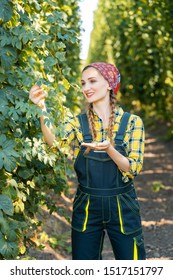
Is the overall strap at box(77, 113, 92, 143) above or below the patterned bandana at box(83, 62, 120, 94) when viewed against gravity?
below

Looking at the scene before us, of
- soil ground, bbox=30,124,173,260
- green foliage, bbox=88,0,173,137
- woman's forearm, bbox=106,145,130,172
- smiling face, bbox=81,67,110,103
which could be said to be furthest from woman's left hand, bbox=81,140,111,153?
green foliage, bbox=88,0,173,137

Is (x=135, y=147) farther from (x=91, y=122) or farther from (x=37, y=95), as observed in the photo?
(x=37, y=95)

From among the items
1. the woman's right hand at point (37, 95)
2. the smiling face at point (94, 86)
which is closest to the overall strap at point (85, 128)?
the smiling face at point (94, 86)

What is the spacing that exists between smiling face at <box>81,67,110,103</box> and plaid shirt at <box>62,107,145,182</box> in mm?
101

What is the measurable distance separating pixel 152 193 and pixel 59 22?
513cm

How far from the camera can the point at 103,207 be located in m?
2.75

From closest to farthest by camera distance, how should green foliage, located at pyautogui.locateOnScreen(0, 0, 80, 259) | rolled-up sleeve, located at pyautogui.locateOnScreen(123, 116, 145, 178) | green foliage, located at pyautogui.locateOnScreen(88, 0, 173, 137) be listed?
1. green foliage, located at pyautogui.locateOnScreen(0, 0, 80, 259)
2. rolled-up sleeve, located at pyautogui.locateOnScreen(123, 116, 145, 178)
3. green foliage, located at pyautogui.locateOnScreen(88, 0, 173, 137)

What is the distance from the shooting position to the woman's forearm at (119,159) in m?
2.60

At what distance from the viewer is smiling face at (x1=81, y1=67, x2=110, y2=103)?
2801 mm

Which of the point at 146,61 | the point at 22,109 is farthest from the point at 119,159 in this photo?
the point at 146,61

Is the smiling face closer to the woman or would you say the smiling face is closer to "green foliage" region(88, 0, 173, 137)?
the woman

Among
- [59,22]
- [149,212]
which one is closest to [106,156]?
[59,22]

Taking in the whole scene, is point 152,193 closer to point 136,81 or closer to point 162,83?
point 162,83

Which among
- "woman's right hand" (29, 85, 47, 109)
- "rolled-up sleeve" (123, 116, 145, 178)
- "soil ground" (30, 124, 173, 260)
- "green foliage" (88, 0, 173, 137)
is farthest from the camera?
"green foliage" (88, 0, 173, 137)
